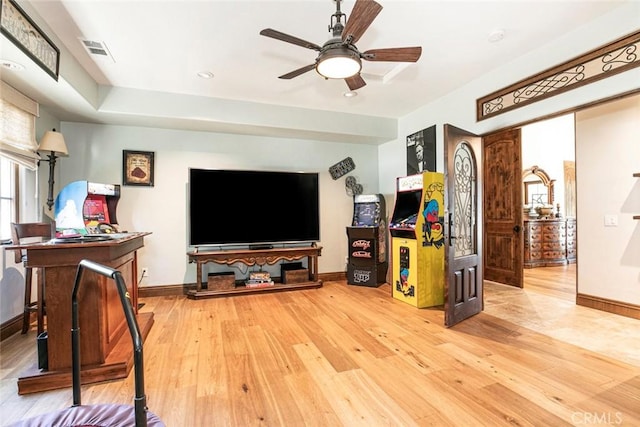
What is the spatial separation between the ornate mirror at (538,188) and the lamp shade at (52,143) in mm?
8176

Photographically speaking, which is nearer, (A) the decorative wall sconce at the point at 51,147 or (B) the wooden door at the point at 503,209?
(A) the decorative wall sconce at the point at 51,147

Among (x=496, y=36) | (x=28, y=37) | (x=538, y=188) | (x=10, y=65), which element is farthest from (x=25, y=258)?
(x=538, y=188)

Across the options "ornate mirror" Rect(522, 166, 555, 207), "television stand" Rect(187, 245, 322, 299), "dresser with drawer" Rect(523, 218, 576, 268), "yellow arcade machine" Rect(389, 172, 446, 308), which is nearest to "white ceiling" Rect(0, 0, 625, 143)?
"yellow arcade machine" Rect(389, 172, 446, 308)

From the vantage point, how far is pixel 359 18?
1.95 meters

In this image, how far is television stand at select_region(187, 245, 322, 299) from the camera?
13.9 feet

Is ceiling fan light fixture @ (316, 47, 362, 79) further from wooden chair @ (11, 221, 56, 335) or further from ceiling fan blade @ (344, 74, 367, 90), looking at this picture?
wooden chair @ (11, 221, 56, 335)

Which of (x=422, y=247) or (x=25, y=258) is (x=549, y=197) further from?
(x=25, y=258)

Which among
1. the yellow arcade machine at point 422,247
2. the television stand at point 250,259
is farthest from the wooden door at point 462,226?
the television stand at point 250,259

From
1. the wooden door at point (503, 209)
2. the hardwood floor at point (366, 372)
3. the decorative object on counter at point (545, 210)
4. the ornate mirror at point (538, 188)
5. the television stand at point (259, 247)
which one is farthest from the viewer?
the ornate mirror at point (538, 188)

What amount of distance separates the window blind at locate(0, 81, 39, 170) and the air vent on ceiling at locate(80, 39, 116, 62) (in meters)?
0.80

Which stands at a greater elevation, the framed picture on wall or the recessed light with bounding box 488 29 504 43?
the recessed light with bounding box 488 29 504 43

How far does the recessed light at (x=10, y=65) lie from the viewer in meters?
2.43

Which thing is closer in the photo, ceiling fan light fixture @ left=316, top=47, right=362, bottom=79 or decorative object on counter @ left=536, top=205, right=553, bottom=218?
ceiling fan light fixture @ left=316, top=47, right=362, bottom=79

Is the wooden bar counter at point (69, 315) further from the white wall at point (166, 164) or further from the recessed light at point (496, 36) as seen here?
the recessed light at point (496, 36)
